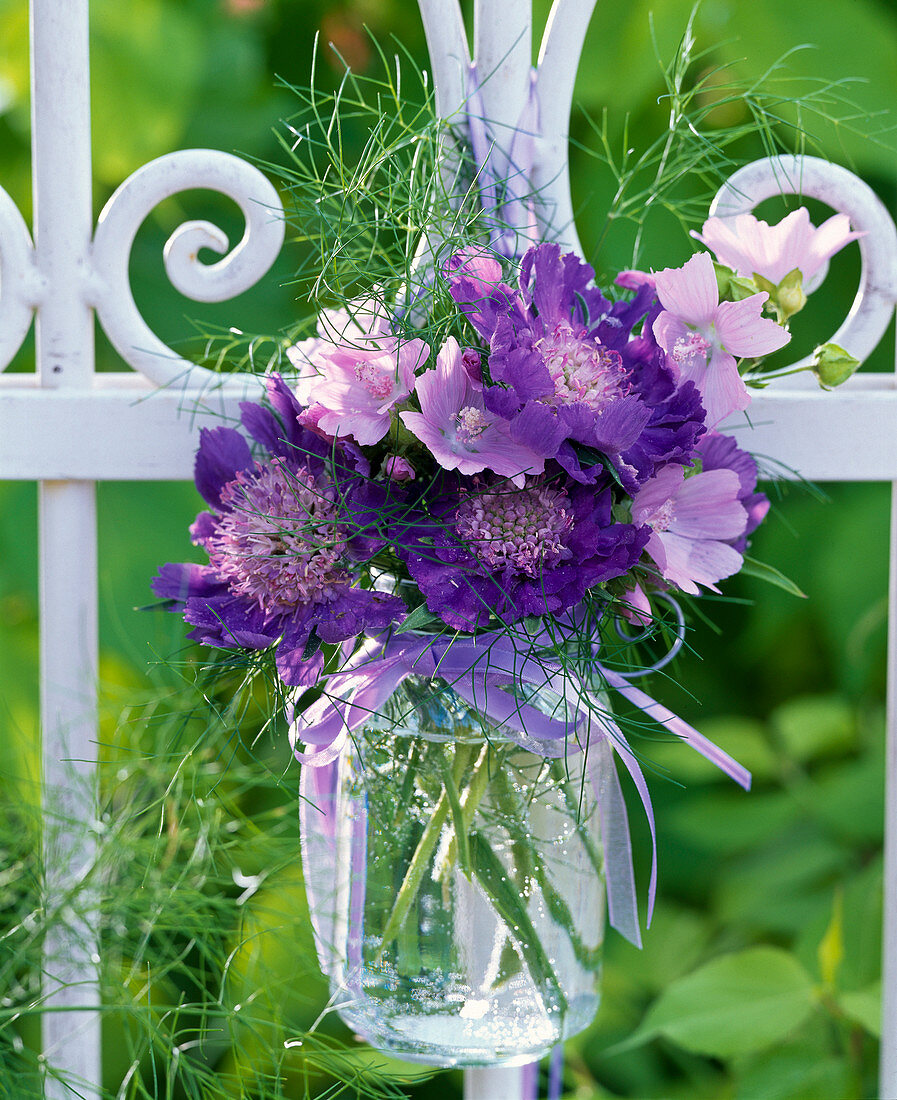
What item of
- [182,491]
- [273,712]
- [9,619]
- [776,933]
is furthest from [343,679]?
[776,933]

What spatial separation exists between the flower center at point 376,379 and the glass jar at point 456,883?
5.0 inches

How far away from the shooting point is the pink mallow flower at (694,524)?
38 centimetres

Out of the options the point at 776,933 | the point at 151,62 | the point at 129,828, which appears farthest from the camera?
the point at 776,933

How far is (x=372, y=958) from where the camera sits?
0.46 meters

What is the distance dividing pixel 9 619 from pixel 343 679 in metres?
0.51

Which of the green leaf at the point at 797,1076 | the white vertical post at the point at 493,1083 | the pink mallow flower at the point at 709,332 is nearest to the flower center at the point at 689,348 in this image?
the pink mallow flower at the point at 709,332

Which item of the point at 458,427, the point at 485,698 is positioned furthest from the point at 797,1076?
the point at 458,427

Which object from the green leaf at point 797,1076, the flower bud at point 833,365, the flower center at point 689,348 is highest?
the flower center at point 689,348

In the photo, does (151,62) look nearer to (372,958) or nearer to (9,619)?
(9,619)

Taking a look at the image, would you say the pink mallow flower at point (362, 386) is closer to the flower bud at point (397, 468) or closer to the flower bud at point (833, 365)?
the flower bud at point (397, 468)

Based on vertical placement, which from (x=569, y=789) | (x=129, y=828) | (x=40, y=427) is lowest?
(x=129, y=828)

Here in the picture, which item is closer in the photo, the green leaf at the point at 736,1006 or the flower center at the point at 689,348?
the flower center at the point at 689,348

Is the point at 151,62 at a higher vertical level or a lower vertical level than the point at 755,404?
higher

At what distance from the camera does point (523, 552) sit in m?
0.37
